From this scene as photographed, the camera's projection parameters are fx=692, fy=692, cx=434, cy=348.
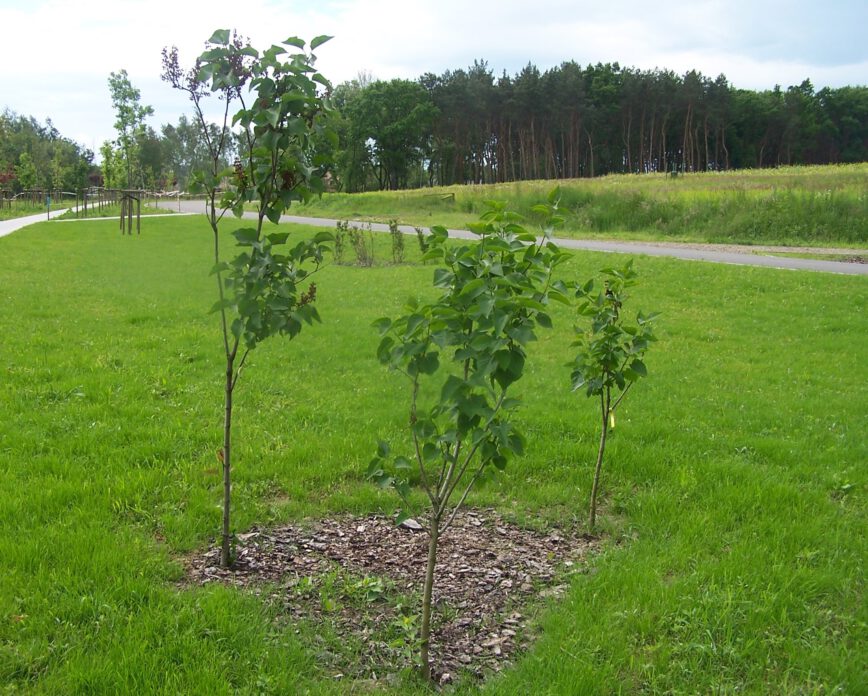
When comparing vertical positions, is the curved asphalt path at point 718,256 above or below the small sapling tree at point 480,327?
above

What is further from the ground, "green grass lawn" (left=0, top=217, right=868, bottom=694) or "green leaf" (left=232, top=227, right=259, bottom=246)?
"green leaf" (left=232, top=227, right=259, bottom=246)

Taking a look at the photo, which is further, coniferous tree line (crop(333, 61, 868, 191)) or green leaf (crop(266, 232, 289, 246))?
coniferous tree line (crop(333, 61, 868, 191))

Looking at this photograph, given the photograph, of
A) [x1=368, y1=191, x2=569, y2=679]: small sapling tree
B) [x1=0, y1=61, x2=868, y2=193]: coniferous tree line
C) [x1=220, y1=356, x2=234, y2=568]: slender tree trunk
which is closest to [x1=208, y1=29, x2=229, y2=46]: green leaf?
[x1=368, y1=191, x2=569, y2=679]: small sapling tree

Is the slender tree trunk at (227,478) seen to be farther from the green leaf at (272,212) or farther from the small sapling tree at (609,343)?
the small sapling tree at (609,343)

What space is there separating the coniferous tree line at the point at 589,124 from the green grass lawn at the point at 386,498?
188 ft

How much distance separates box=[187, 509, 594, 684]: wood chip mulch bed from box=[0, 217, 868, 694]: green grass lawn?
0.15m

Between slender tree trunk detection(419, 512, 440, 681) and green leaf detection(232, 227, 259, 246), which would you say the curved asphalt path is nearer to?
green leaf detection(232, 227, 259, 246)

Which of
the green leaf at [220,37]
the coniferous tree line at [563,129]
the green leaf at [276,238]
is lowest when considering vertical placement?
the green leaf at [276,238]

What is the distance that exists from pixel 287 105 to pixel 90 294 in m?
10.0

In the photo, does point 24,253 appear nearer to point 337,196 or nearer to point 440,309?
point 440,309

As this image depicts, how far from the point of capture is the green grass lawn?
113 inches

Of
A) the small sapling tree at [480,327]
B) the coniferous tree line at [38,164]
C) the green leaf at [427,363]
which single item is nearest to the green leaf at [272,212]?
the small sapling tree at [480,327]

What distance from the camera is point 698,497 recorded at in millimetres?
4496

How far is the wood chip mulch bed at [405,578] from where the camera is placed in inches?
120
